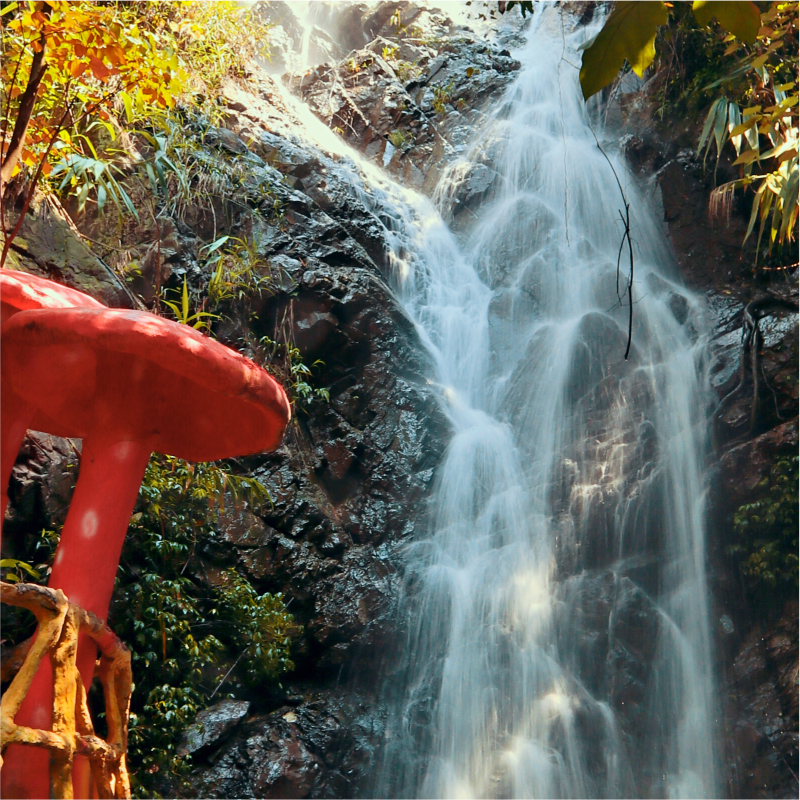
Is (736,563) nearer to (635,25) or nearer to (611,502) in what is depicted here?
(611,502)

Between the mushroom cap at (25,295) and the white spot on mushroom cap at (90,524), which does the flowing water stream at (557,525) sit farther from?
the mushroom cap at (25,295)

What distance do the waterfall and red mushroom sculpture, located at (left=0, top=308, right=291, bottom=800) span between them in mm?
2250

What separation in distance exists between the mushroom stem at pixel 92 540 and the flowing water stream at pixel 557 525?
328 centimetres

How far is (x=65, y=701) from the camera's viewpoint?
5.72ft

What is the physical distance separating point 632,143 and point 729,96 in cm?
155

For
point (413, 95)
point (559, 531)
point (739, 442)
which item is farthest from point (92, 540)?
point (413, 95)

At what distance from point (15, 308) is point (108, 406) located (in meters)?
0.44

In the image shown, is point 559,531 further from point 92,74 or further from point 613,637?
point 92,74

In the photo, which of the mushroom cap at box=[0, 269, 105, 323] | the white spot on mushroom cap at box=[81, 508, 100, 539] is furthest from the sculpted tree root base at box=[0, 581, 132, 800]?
the mushroom cap at box=[0, 269, 105, 323]

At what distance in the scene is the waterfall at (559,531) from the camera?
502 cm

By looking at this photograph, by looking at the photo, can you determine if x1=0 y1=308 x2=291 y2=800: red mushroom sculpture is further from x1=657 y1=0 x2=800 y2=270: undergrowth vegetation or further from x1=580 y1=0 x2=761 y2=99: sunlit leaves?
x1=657 y1=0 x2=800 y2=270: undergrowth vegetation

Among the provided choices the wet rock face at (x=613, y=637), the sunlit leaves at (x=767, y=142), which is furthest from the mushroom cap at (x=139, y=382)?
the sunlit leaves at (x=767, y=142)

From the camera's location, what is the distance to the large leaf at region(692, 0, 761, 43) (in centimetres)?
91

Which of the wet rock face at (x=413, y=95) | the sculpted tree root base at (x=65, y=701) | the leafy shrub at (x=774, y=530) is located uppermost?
the wet rock face at (x=413, y=95)
